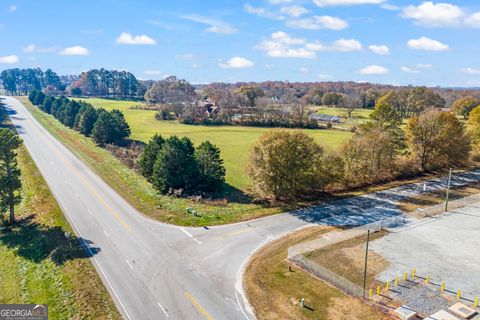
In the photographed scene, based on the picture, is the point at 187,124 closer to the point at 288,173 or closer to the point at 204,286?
the point at 288,173

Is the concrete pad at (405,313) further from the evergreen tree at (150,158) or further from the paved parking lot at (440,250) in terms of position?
the evergreen tree at (150,158)

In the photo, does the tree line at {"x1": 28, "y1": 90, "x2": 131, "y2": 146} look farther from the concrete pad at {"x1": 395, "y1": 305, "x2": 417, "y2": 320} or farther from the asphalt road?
the concrete pad at {"x1": 395, "y1": 305, "x2": 417, "y2": 320}

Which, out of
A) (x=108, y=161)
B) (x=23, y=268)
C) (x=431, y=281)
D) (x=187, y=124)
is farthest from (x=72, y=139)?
(x=431, y=281)

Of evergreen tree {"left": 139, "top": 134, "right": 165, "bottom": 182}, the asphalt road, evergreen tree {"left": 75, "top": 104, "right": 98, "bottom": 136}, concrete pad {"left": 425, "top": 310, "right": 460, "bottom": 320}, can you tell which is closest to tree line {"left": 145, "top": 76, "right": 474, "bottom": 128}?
evergreen tree {"left": 75, "top": 104, "right": 98, "bottom": 136}

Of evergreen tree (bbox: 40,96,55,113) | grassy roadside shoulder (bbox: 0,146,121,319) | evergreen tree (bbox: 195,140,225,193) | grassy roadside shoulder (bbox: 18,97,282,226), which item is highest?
evergreen tree (bbox: 40,96,55,113)

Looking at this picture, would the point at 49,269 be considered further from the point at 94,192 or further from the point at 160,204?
the point at 94,192
